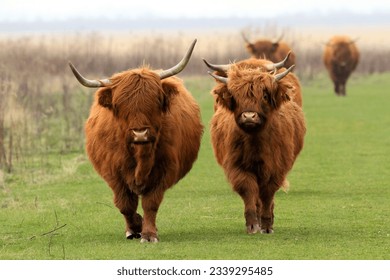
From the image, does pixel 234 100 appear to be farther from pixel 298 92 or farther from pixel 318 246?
pixel 298 92

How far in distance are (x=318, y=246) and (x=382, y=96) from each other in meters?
31.6

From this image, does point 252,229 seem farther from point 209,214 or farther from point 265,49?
point 265,49

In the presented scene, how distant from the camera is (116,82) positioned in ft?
36.4

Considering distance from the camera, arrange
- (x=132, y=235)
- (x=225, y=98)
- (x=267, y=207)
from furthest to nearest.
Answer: (x=267, y=207)
(x=225, y=98)
(x=132, y=235)

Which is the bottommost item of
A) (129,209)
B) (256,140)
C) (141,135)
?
(129,209)

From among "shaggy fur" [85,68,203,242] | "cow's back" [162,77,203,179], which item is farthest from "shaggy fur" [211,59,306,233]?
"shaggy fur" [85,68,203,242]

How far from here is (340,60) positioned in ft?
152

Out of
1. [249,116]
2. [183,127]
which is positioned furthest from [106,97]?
[249,116]

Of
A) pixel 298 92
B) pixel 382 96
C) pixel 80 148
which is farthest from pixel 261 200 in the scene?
pixel 382 96

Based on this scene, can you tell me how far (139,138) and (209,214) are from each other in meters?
2.98

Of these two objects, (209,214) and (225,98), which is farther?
(209,214)

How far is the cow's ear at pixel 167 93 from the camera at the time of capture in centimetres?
1116

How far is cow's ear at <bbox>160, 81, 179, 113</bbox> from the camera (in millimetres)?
11164

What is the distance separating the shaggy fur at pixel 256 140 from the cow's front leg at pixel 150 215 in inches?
35.9
